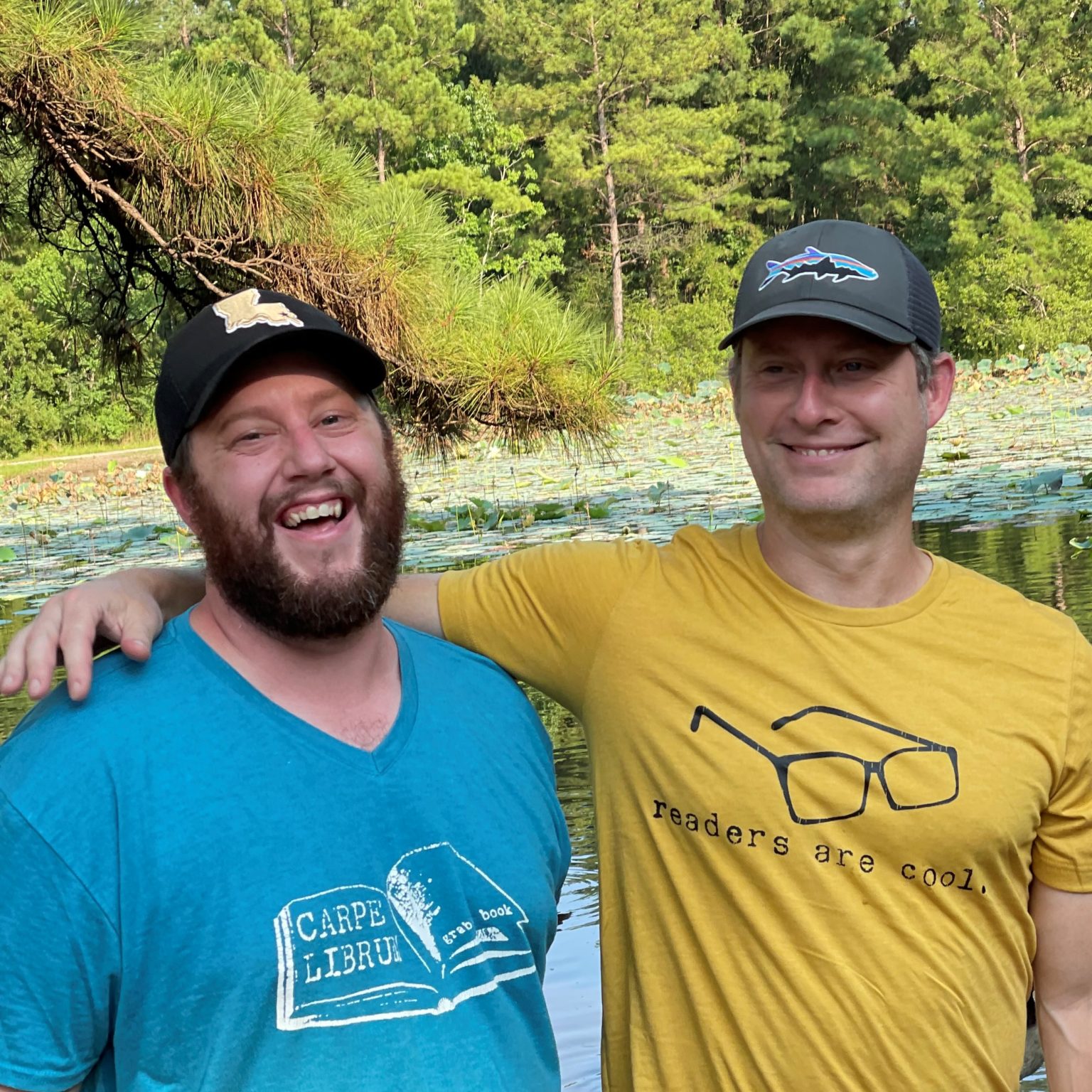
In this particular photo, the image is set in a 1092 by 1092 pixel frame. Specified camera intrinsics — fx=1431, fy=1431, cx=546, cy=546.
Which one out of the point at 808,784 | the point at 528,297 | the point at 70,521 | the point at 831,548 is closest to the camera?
the point at 808,784

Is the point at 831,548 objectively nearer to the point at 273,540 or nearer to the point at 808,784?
the point at 808,784

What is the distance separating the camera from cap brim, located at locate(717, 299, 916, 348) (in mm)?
1469

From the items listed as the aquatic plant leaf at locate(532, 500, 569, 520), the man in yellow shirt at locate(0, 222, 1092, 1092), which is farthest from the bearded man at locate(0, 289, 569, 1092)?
the aquatic plant leaf at locate(532, 500, 569, 520)

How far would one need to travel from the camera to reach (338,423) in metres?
1.35

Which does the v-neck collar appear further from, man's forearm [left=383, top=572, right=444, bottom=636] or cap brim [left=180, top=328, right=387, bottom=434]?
man's forearm [left=383, top=572, right=444, bottom=636]

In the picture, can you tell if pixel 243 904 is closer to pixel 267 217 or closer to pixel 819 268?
pixel 819 268

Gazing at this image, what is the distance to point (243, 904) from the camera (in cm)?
113

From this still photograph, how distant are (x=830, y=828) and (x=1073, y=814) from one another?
0.83 ft

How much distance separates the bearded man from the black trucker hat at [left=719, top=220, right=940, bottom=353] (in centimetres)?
43

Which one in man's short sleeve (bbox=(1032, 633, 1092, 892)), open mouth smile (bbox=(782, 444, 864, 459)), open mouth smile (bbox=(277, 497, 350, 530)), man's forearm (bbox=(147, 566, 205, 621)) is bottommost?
man's short sleeve (bbox=(1032, 633, 1092, 892))

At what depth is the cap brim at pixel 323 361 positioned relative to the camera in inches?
50.2

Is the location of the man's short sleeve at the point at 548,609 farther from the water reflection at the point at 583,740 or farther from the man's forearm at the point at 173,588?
the water reflection at the point at 583,740

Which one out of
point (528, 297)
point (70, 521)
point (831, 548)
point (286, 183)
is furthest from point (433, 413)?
point (70, 521)

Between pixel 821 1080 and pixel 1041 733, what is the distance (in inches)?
15.8
